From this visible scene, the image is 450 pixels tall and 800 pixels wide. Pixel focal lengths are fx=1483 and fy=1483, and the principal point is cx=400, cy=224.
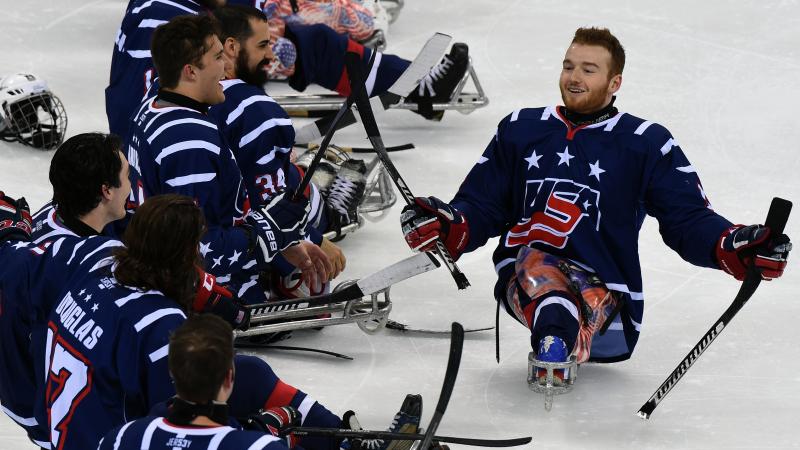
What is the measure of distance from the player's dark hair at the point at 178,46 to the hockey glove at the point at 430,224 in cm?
63

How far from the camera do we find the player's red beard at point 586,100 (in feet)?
11.9

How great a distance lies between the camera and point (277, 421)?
2801mm

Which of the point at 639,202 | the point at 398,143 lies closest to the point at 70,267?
the point at 639,202

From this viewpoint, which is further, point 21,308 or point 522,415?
point 522,415

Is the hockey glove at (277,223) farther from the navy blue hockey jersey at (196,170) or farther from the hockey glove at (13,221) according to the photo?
the hockey glove at (13,221)

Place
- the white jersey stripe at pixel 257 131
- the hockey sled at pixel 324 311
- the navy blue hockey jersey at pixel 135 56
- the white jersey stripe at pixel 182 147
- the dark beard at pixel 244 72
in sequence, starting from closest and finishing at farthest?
the white jersey stripe at pixel 182 147 → the hockey sled at pixel 324 311 → the white jersey stripe at pixel 257 131 → the dark beard at pixel 244 72 → the navy blue hockey jersey at pixel 135 56

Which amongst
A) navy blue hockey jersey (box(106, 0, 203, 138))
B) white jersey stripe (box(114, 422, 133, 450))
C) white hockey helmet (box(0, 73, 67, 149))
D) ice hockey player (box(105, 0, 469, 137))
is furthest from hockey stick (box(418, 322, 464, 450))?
white hockey helmet (box(0, 73, 67, 149))

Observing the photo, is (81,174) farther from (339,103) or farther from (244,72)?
(339,103)

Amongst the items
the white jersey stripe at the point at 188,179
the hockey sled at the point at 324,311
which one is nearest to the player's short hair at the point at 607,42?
the hockey sled at the point at 324,311

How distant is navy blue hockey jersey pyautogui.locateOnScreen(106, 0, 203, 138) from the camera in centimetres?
473

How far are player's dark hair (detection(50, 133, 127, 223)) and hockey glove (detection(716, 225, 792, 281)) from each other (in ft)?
4.67

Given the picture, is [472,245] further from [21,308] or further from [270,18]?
[270,18]

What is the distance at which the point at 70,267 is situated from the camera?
273 cm

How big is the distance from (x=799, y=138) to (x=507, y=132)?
88.2 inches
